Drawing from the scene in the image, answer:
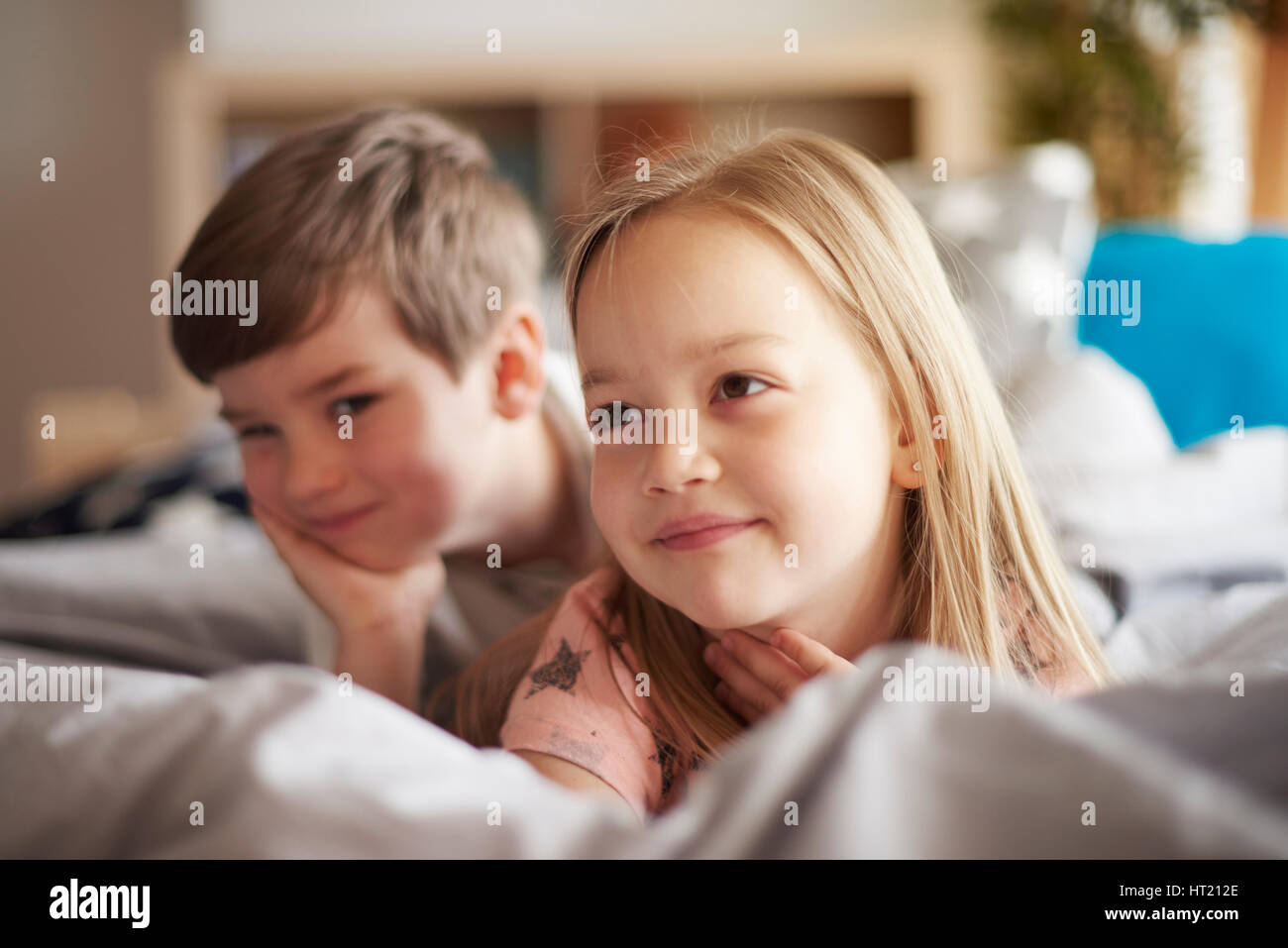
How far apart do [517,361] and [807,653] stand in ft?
1.31

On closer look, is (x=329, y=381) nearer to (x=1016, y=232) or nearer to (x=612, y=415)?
(x=612, y=415)

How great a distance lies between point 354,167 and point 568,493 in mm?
372

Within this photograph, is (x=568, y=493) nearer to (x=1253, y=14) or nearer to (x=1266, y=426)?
(x=1266, y=426)

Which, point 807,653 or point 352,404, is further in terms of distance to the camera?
point 352,404

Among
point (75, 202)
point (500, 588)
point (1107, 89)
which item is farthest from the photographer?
point (75, 202)

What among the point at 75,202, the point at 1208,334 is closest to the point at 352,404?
the point at 1208,334

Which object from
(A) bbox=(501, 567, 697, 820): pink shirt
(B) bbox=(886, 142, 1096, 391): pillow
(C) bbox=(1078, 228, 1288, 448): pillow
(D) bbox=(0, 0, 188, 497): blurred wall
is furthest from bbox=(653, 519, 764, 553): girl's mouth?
(D) bbox=(0, 0, 188, 497): blurred wall

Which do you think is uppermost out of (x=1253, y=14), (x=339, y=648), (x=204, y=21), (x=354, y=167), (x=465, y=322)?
(x=204, y=21)

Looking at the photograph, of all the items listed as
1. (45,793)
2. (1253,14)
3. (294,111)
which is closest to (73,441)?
(294,111)

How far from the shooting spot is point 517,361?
920 mm

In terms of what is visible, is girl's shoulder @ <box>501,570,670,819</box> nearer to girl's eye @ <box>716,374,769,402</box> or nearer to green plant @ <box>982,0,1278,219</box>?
girl's eye @ <box>716,374,769,402</box>

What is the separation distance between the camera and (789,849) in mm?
363

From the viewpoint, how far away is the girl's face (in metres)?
0.62

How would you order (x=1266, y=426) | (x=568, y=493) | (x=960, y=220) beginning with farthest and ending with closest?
1. (x=960, y=220)
2. (x=1266, y=426)
3. (x=568, y=493)
